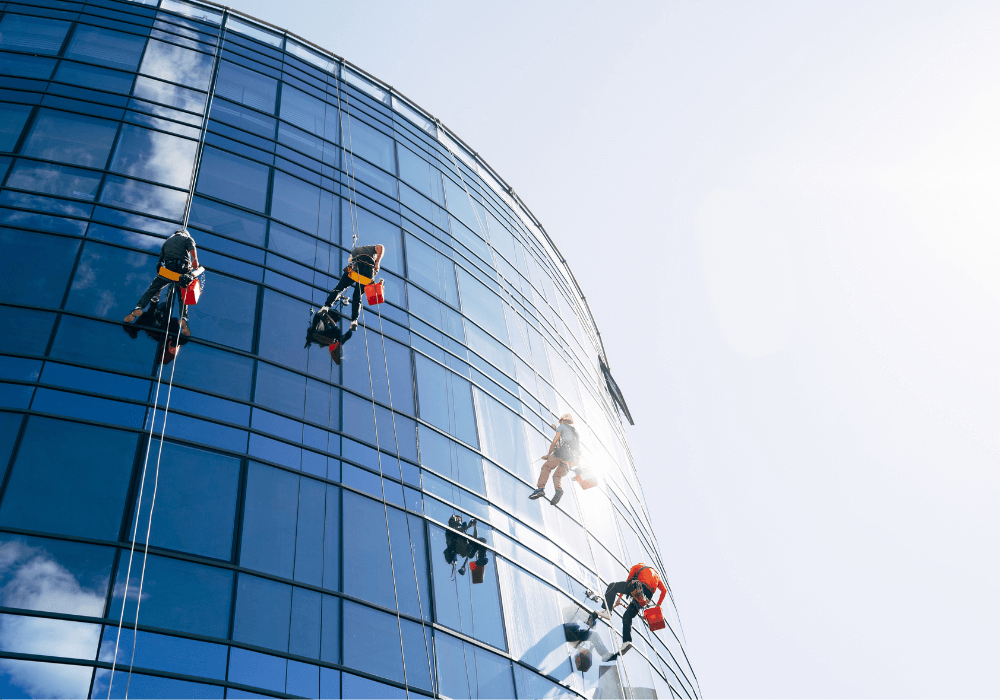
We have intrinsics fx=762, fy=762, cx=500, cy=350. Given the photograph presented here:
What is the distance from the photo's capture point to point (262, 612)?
959cm


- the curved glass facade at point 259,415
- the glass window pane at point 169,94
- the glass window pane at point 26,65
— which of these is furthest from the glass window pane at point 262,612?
the glass window pane at point 26,65

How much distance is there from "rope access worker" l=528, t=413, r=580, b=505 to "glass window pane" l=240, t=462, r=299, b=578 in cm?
583

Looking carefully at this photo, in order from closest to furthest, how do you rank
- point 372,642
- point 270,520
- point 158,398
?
point 372,642 → point 270,520 → point 158,398

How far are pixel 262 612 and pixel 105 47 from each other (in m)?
13.8

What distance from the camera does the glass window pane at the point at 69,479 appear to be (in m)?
9.09

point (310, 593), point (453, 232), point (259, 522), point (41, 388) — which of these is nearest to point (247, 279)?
point (41, 388)

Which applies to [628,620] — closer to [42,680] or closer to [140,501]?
[140,501]

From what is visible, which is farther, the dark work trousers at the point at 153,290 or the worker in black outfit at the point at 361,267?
the worker in black outfit at the point at 361,267

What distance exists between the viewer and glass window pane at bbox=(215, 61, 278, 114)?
17.9 meters

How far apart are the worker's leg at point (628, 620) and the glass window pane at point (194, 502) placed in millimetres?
7906

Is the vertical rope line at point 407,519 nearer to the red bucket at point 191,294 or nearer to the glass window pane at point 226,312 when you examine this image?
the glass window pane at point 226,312

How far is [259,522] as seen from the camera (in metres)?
10.4

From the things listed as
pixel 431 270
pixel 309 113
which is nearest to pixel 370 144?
pixel 309 113

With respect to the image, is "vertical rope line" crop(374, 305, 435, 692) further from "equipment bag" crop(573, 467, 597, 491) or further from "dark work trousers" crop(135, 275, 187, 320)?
"equipment bag" crop(573, 467, 597, 491)
